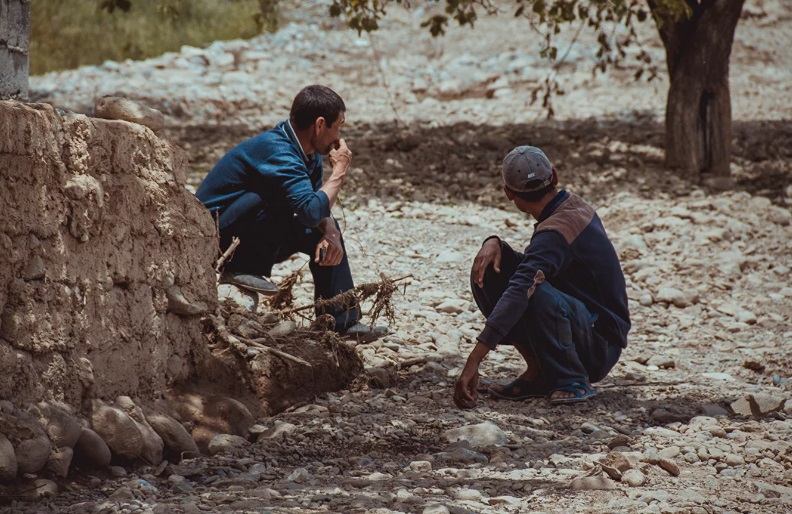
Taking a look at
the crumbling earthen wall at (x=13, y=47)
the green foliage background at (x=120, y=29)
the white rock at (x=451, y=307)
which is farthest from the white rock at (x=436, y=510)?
the green foliage background at (x=120, y=29)

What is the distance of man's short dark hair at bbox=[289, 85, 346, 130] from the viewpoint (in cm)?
439

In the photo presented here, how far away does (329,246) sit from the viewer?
439 cm

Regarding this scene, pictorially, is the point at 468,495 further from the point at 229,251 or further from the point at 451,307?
the point at 451,307

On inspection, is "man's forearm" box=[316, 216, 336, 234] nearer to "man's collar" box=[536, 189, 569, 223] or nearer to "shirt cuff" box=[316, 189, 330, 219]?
"shirt cuff" box=[316, 189, 330, 219]

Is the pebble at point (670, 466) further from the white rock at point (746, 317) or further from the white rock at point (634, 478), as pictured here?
the white rock at point (746, 317)

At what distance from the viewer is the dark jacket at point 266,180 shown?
4.30 m

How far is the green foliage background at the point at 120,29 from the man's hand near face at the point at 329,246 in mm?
9187

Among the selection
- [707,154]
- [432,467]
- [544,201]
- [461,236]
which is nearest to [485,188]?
[461,236]

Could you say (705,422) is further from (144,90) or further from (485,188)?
(144,90)

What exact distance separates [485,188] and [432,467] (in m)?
5.40

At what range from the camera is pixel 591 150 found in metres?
9.49

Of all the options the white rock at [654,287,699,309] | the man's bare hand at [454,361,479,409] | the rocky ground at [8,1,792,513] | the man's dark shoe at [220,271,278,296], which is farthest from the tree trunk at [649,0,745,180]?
the man's bare hand at [454,361,479,409]

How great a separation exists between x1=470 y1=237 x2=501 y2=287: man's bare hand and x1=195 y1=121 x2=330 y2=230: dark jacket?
0.74 meters

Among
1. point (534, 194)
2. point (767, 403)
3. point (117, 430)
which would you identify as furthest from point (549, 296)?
point (117, 430)
